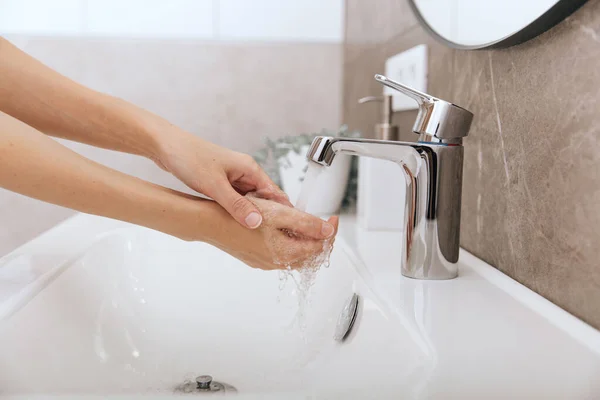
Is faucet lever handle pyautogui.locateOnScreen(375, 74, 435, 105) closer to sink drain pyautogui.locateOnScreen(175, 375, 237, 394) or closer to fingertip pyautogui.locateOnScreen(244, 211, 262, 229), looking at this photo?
fingertip pyautogui.locateOnScreen(244, 211, 262, 229)

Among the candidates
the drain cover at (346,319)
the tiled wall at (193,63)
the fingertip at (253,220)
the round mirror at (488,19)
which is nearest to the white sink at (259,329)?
the drain cover at (346,319)

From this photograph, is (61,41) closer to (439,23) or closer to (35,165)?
(439,23)

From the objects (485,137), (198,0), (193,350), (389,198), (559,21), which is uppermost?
(198,0)

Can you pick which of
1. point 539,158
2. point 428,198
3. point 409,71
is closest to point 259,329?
point 428,198

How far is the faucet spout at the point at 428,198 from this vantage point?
67 centimetres

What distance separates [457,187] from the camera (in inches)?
27.1

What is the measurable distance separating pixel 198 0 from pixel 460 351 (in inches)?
52.1

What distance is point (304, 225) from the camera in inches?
24.1

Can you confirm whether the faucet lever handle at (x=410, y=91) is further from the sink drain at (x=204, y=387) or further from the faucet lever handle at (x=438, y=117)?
the sink drain at (x=204, y=387)

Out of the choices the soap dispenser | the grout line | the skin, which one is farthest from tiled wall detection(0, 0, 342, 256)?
the skin

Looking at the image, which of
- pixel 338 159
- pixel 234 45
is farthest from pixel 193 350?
pixel 234 45

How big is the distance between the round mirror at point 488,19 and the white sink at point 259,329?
0.26 metres

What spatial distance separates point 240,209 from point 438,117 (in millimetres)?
224

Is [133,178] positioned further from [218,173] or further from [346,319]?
[346,319]
